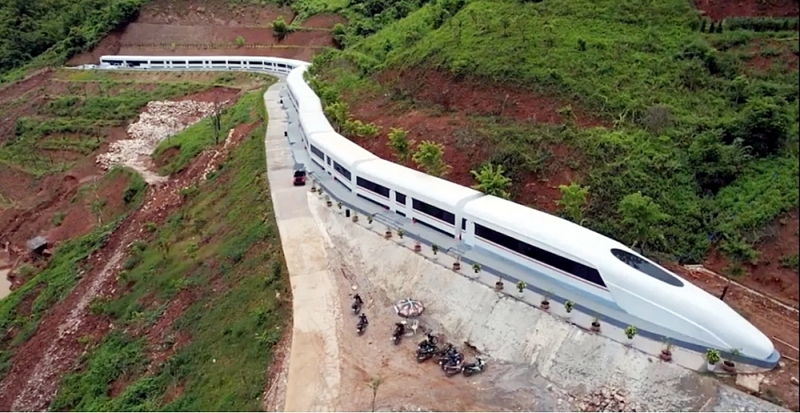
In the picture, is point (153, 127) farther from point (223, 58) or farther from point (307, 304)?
point (307, 304)

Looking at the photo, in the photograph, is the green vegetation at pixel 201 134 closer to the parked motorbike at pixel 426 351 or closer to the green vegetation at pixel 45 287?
the green vegetation at pixel 45 287

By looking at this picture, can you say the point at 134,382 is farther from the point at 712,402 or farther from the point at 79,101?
the point at 79,101

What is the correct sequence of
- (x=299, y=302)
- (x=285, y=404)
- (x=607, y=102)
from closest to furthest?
1. (x=285, y=404)
2. (x=299, y=302)
3. (x=607, y=102)

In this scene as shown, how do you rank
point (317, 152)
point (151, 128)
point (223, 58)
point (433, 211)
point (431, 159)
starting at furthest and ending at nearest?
point (223, 58) → point (151, 128) → point (317, 152) → point (431, 159) → point (433, 211)

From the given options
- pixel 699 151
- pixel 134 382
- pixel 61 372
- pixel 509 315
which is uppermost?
pixel 699 151

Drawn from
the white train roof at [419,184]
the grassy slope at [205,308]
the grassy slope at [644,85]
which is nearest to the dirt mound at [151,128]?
the grassy slope at [205,308]

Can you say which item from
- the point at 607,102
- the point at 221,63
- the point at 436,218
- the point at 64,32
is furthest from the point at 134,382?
the point at 64,32

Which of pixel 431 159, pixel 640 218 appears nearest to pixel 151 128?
pixel 431 159
